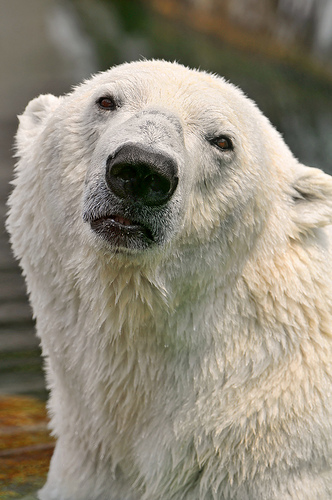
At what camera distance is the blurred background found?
606cm

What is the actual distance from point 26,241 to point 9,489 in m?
1.51

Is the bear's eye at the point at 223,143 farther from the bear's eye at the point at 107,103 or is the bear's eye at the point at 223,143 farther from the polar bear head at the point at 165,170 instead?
the bear's eye at the point at 107,103

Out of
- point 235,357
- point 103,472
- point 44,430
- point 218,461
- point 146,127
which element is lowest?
point 44,430

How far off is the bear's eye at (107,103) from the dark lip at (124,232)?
2.02 feet

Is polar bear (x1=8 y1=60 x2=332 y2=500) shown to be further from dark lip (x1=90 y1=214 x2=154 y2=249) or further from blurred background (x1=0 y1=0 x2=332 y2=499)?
blurred background (x1=0 y1=0 x2=332 y2=499)

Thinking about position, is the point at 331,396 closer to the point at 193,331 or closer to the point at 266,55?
the point at 193,331

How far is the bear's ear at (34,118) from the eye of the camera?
→ 3.77m

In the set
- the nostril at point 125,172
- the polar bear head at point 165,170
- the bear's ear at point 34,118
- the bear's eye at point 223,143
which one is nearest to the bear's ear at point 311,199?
the polar bear head at point 165,170

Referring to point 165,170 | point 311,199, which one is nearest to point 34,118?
point 165,170

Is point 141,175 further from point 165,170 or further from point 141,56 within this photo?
point 141,56

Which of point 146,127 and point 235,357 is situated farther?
point 235,357

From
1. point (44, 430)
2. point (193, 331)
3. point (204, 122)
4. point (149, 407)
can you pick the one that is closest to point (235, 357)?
point (193, 331)

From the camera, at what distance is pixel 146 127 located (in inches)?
112

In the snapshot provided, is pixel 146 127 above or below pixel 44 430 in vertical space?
above
